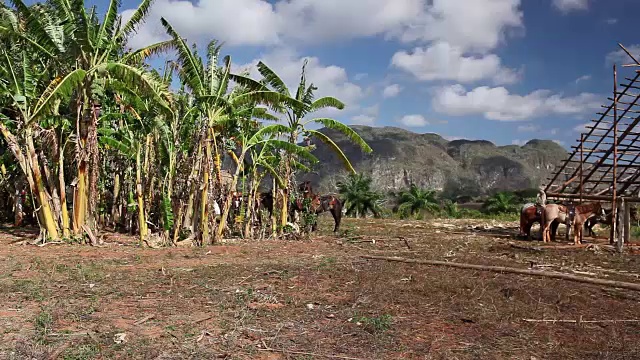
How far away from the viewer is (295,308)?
7094mm

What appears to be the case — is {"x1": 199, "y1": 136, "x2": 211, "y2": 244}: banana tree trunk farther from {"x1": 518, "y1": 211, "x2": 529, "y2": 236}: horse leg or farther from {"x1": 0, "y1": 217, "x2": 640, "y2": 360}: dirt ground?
{"x1": 518, "y1": 211, "x2": 529, "y2": 236}: horse leg

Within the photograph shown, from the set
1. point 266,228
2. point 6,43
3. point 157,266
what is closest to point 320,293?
Answer: point 157,266

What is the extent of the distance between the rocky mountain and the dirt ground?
2074 inches

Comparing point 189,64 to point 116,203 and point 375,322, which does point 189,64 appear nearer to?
point 116,203

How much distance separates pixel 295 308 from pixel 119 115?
8430 millimetres

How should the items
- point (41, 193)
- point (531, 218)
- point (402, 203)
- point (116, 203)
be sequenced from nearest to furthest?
point (41, 193), point (116, 203), point (531, 218), point (402, 203)

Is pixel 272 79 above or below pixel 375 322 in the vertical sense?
above

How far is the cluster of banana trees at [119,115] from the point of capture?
1138 cm

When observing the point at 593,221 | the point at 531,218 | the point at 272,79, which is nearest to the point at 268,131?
the point at 272,79

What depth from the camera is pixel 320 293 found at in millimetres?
7961

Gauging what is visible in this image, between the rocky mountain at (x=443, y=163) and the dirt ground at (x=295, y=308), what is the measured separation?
52692 mm

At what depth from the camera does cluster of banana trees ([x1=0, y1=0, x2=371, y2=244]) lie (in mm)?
11383

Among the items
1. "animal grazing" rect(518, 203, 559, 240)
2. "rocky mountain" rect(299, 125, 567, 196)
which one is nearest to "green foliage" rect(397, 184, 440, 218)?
"animal grazing" rect(518, 203, 559, 240)

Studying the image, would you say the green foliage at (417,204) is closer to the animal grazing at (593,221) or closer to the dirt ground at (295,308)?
the animal grazing at (593,221)
